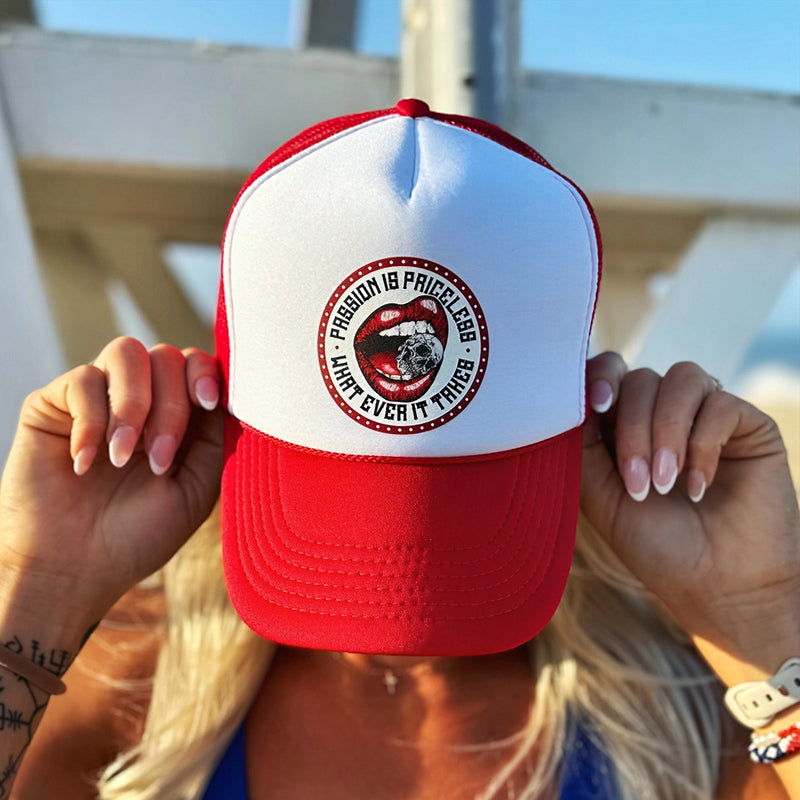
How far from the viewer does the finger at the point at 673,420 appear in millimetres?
885

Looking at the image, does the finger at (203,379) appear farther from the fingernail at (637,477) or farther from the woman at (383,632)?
the fingernail at (637,477)

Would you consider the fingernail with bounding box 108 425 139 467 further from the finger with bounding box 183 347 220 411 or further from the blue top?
the blue top

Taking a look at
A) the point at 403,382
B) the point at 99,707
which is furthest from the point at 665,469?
the point at 99,707

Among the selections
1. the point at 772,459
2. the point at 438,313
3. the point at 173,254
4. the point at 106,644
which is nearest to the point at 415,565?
the point at 438,313

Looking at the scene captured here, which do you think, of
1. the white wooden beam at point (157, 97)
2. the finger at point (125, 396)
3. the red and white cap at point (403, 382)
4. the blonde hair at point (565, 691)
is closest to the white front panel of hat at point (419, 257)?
the red and white cap at point (403, 382)

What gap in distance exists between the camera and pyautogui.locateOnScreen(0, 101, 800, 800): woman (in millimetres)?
914

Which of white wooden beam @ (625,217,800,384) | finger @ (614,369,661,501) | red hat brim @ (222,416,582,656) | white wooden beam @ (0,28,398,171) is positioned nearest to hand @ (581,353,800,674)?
finger @ (614,369,661,501)

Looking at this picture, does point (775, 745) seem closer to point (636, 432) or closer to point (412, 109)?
point (636, 432)

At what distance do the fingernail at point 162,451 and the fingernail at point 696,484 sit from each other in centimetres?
57

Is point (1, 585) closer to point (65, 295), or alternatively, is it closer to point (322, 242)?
point (322, 242)

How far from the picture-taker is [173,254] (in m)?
2.41

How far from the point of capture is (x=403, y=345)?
2.66 ft

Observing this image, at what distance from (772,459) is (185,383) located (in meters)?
0.67

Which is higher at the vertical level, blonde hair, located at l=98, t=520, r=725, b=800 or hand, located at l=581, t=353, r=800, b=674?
hand, located at l=581, t=353, r=800, b=674
